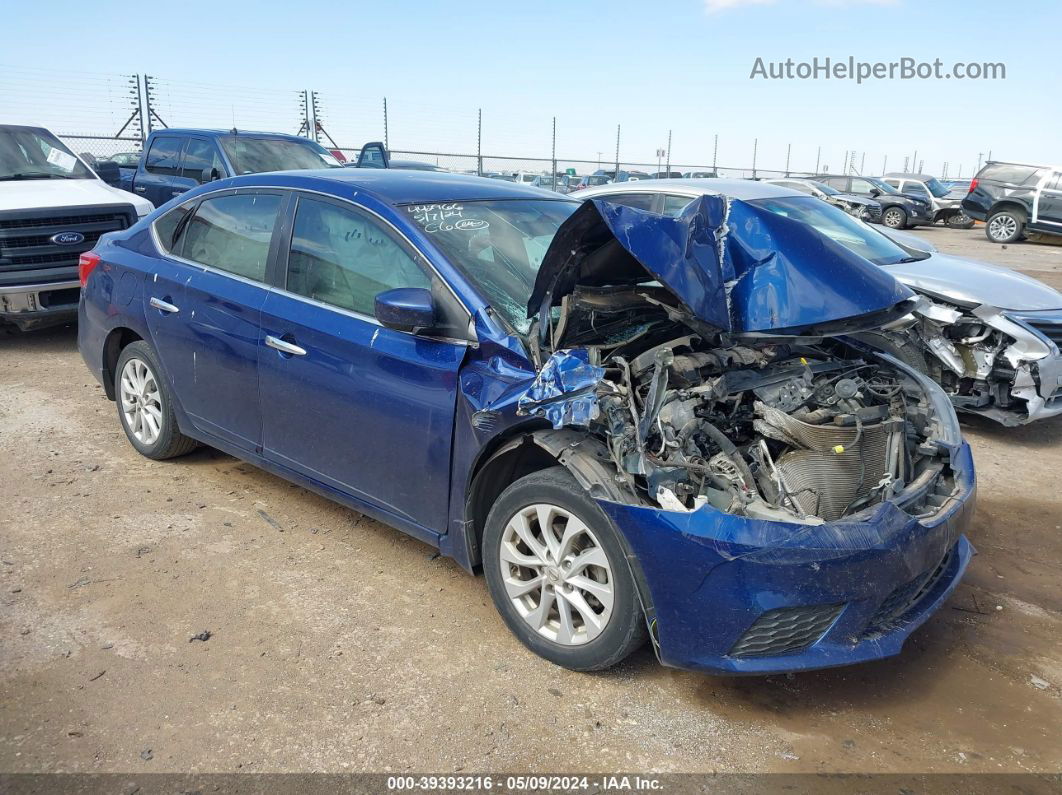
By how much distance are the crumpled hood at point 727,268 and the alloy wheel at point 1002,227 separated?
62.5 ft

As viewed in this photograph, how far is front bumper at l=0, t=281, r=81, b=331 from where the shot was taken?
727 centimetres

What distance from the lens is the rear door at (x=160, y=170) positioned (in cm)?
1033

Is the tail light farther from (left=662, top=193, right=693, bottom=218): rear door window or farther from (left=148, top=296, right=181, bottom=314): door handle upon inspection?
(left=662, top=193, right=693, bottom=218): rear door window

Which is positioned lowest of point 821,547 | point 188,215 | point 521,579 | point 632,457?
point 521,579

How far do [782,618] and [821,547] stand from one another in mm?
270

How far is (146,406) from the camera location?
193 inches

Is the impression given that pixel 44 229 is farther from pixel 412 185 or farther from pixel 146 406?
pixel 412 185

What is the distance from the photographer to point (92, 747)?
2.66 meters

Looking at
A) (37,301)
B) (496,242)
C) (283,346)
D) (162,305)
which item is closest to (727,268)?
(496,242)

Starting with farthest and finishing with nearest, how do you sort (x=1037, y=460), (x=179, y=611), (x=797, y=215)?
(x=797, y=215)
(x=1037, y=460)
(x=179, y=611)

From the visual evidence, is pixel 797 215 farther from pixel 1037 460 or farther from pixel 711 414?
pixel 711 414

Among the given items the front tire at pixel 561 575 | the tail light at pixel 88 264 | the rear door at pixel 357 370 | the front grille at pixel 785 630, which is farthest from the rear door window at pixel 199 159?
the front grille at pixel 785 630

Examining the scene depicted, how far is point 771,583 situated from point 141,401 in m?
3.87

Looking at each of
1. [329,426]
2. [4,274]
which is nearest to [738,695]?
[329,426]
